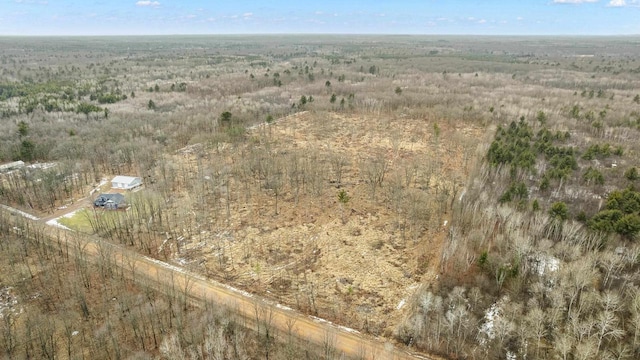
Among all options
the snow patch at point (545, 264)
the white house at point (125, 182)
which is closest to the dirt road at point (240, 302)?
→ the white house at point (125, 182)

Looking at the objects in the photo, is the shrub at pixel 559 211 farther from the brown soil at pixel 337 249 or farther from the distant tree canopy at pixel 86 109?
the distant tree canopy at pixel 86 109

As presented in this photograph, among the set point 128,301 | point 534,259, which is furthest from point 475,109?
point 128,301

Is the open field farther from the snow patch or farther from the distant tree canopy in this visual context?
the distant tree canopy

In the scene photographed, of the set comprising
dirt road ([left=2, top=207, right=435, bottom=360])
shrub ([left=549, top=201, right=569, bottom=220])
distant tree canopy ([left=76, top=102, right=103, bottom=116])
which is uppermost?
distant tree canopy ([left=76, top=102, right=103, bottom=116])

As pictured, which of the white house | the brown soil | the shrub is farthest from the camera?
the white house

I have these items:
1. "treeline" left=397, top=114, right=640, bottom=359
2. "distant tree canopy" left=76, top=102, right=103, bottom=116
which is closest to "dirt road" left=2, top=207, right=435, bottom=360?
"treeline" left=397, top=114, right=640, bottom=359

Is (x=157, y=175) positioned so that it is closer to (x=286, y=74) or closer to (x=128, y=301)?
(x=128, y=301)
